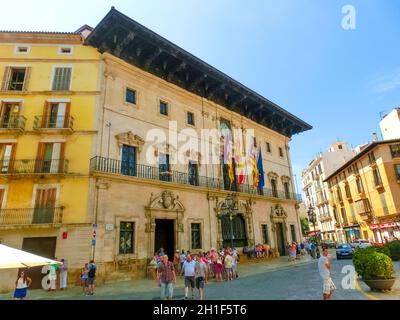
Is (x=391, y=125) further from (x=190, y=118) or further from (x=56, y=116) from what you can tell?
(x=56, y=116)

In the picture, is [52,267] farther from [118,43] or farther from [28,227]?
[118,43]

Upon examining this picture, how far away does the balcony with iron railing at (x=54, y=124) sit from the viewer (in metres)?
15.7

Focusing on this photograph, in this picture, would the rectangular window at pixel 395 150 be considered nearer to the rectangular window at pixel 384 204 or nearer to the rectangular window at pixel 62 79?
the rectangular window at pixel 384 204

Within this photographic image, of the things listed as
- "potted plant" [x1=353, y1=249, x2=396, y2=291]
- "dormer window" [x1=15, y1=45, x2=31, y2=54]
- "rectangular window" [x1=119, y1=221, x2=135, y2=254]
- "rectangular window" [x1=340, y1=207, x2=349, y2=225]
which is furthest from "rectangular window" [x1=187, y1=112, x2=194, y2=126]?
"rectangular window" [x1=340, y1=207, x2=349, y2=225]

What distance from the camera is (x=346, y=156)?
57.5 m

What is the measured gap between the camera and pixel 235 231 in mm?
23000

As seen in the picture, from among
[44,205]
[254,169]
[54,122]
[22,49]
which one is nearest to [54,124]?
[54,122]

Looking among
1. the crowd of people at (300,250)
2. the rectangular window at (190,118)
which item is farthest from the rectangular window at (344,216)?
the rectangular window at (190,118)

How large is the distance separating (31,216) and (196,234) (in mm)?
10778

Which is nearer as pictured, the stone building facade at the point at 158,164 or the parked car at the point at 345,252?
the stone building facade at the point at 158,164

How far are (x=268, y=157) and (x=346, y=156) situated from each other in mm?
37024

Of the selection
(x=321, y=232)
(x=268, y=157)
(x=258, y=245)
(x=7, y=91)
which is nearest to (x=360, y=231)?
(x=321, y=232)

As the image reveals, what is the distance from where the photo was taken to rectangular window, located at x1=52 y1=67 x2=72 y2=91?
17344 mm

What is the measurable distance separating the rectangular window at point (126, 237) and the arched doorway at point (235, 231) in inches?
326
